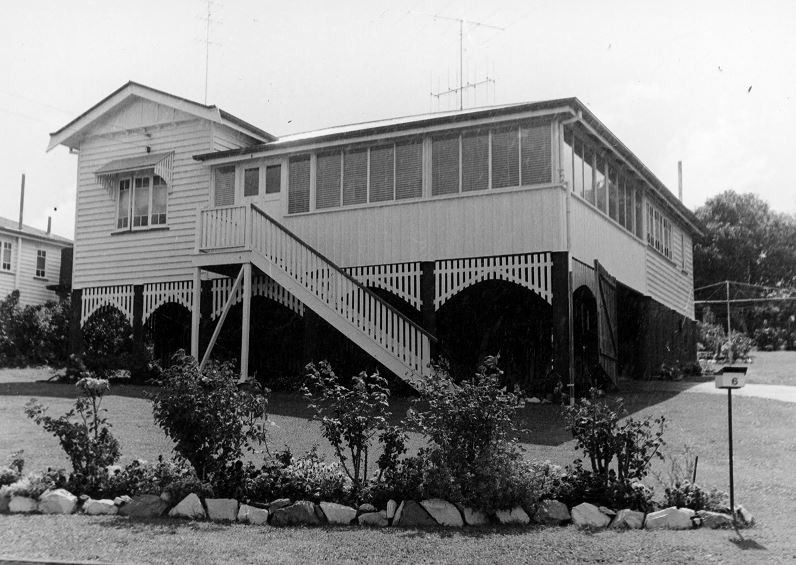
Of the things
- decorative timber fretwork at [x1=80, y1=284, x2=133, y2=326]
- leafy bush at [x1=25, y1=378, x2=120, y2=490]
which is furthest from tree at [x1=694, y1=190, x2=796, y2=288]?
leafy bush at [x1=25, y1=378, x2=120, y2=490]

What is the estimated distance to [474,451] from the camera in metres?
Answer: 7.97

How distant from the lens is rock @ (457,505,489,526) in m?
7.75

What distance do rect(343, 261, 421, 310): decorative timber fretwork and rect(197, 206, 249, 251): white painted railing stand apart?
2.57m

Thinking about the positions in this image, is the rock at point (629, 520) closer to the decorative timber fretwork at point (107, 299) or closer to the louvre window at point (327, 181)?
the louvre window at point (327, 181)

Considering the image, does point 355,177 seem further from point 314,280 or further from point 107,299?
point 107,299

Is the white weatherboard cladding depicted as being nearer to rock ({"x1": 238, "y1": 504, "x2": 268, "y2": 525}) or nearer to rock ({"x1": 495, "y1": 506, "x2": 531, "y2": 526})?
rock ({"x1": 495, "y1": 506, "x2": 531, "y2": 526})

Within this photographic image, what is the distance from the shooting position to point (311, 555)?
6.84m

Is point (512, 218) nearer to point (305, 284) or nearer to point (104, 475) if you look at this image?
point (305, 284)

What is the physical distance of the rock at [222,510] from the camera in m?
8.08

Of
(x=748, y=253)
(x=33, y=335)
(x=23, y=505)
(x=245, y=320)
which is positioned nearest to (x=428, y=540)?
(x=23, y=505)

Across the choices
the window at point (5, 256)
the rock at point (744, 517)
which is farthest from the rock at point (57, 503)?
the window at point (5, 256)

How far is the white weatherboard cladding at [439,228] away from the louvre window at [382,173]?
1.05 ft

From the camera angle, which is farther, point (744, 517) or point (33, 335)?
point (33, 335)

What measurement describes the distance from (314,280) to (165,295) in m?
5.67
